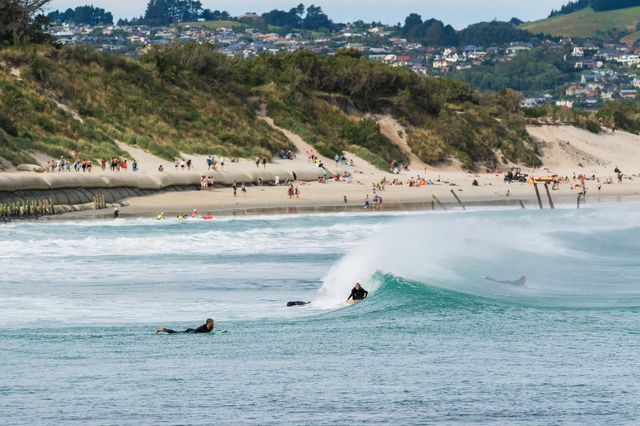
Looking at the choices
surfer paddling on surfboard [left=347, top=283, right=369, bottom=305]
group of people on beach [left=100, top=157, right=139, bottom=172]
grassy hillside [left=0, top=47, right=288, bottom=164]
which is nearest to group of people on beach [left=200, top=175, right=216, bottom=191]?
group of people on beach [left=100, top=157, right=139, bottom=172]

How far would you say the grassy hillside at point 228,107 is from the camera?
202 ft

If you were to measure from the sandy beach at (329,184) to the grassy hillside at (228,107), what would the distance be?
1.37m

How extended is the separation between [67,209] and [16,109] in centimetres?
1417

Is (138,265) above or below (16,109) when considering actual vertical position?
below

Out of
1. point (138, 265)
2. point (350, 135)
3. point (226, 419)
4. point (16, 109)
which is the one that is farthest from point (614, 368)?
point (350, 135)

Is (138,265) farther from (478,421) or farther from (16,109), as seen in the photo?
(16,109)

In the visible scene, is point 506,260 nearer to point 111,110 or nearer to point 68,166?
point 68,166

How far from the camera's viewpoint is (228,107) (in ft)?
241

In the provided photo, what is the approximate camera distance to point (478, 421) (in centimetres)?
1455

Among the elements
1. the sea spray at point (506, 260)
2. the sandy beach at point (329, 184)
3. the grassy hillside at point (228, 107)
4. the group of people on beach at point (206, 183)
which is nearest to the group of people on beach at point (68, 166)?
the sandy beach at point (329, 184)

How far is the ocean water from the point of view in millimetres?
15391

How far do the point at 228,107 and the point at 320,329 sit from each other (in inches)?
2085

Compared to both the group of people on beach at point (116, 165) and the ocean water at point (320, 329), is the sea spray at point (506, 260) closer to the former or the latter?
the ocean water at point (320, 329)

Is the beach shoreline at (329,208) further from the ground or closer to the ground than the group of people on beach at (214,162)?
closer to the ground
